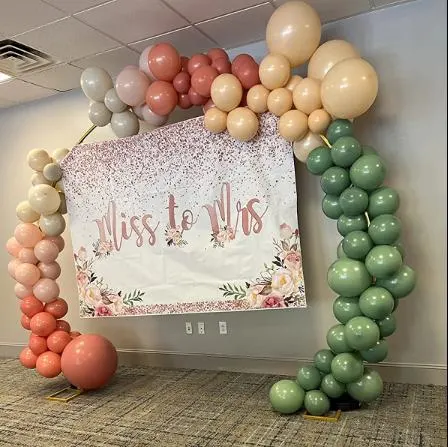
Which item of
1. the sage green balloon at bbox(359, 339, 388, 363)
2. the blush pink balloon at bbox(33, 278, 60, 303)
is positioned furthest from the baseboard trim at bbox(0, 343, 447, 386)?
the blush pink balloon at bbox(33, 278, 60, 303)

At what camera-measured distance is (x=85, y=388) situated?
337 centimetres

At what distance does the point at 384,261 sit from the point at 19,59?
2.91 m

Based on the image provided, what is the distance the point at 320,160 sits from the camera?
2691 mm

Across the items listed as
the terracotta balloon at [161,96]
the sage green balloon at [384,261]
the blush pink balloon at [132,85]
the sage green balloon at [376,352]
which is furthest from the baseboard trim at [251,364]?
the blush pink balloon at [132,85]

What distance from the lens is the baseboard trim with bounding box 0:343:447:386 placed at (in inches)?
119

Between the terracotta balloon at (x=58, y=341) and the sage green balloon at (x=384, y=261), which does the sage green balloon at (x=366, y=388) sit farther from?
the terracotta balloon at (x=58, y=341)

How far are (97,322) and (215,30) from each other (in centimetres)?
266

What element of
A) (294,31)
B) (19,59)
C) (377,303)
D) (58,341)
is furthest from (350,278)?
(19,59)

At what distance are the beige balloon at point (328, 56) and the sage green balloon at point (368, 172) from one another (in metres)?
0.58

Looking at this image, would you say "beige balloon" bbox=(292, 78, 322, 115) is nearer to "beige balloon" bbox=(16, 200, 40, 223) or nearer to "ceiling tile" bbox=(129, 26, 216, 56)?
"ceiling tile" bbox=(129, 26, 216, 56)

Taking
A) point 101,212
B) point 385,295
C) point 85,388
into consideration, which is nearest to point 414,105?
point 385,295

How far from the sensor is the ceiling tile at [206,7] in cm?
279

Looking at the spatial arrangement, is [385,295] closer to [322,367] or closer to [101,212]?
[322,367]

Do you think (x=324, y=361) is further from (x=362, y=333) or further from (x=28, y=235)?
(x=28, y=235)
